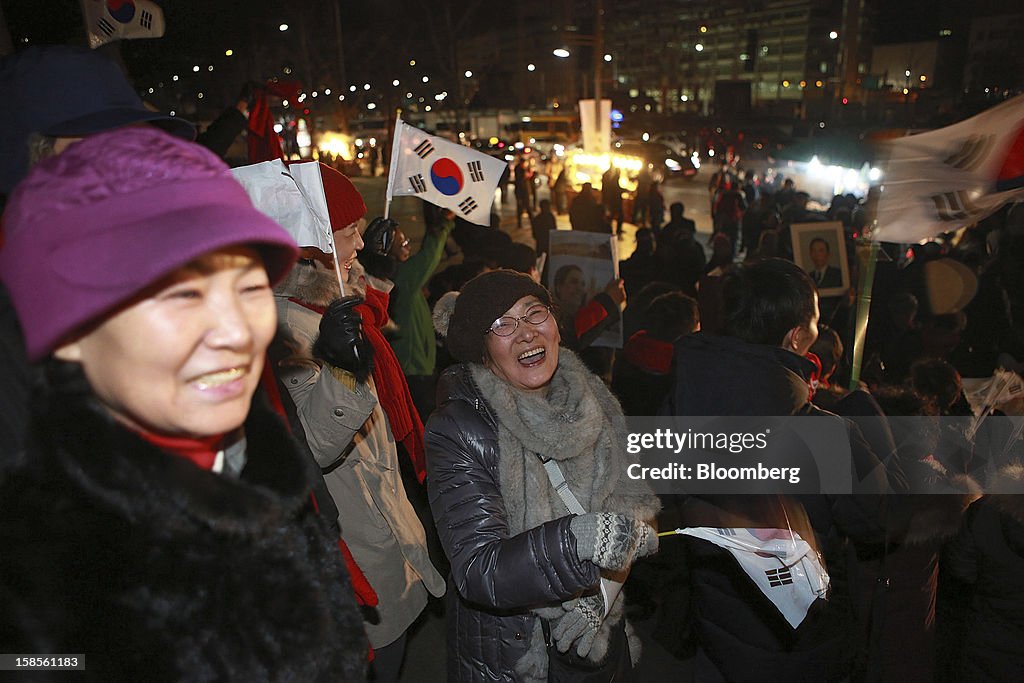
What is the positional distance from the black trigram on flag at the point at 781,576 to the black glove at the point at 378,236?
2.28 m

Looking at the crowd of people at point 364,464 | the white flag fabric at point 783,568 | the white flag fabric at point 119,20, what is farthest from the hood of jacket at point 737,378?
the white flag fabric at point 119,20

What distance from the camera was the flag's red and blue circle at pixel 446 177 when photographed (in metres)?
3.71

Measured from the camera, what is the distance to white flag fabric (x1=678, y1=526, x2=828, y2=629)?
1.83 m

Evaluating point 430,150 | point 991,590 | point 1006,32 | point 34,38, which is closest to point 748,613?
point 991,590

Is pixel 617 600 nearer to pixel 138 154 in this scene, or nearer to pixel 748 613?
pixel 748 613

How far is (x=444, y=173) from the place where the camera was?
3723mm

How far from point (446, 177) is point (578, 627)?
2631mm

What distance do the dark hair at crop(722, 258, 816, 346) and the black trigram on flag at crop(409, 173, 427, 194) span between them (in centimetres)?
186

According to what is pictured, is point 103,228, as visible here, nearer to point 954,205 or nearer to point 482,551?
point 482,551

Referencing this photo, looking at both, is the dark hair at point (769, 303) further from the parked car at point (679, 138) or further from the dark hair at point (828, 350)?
the parked car at point (679, 138)

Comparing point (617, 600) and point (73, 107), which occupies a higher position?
point (73, 107)

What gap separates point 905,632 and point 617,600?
47.9 inches

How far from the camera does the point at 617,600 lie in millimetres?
2152

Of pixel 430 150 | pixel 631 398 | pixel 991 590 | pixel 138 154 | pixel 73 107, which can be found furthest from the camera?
pixel 631 398
